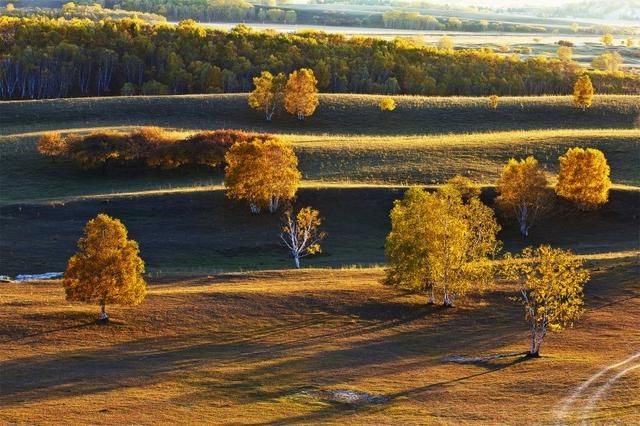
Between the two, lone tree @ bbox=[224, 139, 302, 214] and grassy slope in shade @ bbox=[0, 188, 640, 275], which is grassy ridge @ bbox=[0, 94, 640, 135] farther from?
grassy slope in shade @ bbox=[0, 188, 640, 275]

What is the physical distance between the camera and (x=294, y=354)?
56.1 metres

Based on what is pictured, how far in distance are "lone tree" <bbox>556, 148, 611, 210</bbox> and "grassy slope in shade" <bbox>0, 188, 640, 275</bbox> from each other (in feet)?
4.53

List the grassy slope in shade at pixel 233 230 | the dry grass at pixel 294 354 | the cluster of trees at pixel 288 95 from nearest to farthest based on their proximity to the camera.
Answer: the dry grass at pixel 294 354 → the grassy slope in shade at pixel 233 230 → the cluster of trees at pixel 288 95

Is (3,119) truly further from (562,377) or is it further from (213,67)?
(562,377)

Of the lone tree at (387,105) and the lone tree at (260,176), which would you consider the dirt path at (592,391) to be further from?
the lone tree at (387,105)

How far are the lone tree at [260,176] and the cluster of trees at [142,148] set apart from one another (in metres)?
16.9

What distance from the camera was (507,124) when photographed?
492ft

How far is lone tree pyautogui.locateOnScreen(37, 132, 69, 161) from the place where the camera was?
4751 inches

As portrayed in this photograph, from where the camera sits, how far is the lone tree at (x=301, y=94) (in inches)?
5743

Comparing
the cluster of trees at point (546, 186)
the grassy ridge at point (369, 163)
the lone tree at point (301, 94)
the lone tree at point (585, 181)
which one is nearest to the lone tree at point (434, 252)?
the cluster of trees at point (546, 186)

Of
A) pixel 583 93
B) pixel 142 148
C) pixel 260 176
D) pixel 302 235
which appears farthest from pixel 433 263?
pixel 583 93

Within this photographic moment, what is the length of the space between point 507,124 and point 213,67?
234ft

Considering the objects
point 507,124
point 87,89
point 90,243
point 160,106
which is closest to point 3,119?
point 160,106

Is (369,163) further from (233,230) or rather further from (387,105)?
(387,105)
